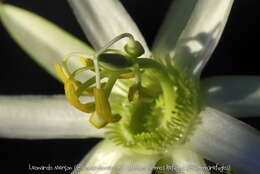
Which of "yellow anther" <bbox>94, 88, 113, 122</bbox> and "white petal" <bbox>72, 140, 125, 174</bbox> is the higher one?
"yellow anther" <bbox>94, 88, 113, 122</bbox>

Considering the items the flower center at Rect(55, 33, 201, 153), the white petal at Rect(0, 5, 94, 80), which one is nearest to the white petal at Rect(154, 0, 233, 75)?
the flower center at Rect(55, 33, 201, 153)

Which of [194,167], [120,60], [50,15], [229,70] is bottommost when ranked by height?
[194,167]

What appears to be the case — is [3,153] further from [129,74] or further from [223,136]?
[223,136]

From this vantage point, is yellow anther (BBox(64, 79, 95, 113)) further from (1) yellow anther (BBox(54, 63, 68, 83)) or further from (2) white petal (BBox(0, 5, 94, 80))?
(2) white petal (BBox(0, 5, 94, 80))

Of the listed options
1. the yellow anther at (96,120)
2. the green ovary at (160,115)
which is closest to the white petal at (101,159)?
the green ovary at (160,115)

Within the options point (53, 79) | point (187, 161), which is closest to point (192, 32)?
point (187, 161)

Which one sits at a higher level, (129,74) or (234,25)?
(234,25)

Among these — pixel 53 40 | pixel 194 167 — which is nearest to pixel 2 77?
pixel 53 40
